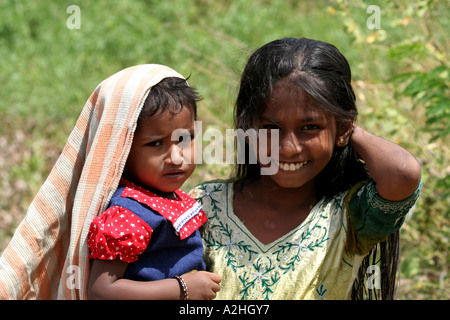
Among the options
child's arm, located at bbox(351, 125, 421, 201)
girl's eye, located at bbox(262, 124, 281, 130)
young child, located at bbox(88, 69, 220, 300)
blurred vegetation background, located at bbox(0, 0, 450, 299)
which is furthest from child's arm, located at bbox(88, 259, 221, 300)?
blurred vegetation background, located at bbox(0, 0, 450, 299)

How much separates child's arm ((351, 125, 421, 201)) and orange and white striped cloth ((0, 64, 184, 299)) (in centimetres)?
73

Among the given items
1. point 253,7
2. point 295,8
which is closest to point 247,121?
point 253,7

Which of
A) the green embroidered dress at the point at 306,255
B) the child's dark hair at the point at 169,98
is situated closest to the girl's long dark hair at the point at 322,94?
the green embroidered dress at the point at 306,255

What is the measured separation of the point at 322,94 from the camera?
2080 millimetres

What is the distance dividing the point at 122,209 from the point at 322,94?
76cm

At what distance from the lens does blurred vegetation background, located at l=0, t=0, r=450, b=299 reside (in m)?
3.61

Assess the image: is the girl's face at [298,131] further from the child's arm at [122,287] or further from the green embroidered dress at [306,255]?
the child's arm at [122,287]

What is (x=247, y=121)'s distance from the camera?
7.31 ft

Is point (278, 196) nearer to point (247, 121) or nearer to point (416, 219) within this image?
point (247, 121)

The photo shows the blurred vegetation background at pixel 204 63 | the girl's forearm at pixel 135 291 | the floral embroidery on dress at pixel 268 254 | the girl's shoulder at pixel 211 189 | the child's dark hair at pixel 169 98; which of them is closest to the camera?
the girl's forearm at pixel 135 291

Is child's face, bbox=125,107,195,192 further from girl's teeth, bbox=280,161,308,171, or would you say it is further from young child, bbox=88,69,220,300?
girl's teeth, bbox=280,161,308,171

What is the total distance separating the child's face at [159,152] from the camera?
78.5 inches

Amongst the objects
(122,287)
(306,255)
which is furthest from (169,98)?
(306,255)
